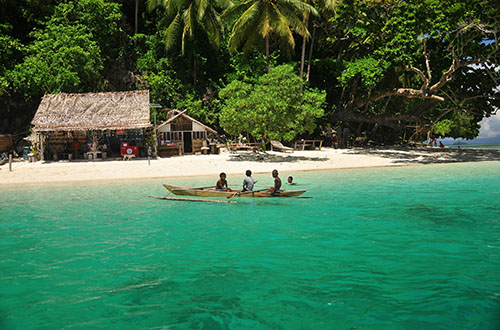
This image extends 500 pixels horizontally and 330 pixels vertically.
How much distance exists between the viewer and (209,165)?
23.1m

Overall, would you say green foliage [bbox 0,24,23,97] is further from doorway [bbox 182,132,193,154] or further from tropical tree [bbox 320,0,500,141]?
tropical tree [bbox 320,0,500,141]

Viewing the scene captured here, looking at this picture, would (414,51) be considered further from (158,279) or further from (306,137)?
(158,279)

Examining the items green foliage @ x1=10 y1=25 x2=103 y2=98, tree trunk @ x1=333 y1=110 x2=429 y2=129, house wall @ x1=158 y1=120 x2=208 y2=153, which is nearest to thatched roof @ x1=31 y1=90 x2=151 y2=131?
house wall @ x1=158 y1=120 x2=208 y2=153

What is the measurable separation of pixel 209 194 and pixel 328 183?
6.57 metres

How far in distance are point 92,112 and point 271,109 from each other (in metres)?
12.1

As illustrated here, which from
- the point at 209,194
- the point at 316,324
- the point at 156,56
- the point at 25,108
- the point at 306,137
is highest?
the point at 156,56

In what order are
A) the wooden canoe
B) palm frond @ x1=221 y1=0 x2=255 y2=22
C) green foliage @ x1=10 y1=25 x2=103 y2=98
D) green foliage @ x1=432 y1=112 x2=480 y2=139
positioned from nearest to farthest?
the wooden canoe
green foliage @ x1=10 y1=25 x2=103 y2=98
palm frond @ x1=221 y1=0 x2=255 y2=22
green foliage @ x1=432 y1=112 x2=480 y2=139

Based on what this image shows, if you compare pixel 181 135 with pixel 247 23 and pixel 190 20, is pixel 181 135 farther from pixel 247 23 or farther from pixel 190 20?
pixel 190 20

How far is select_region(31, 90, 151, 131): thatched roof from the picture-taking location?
989 inches

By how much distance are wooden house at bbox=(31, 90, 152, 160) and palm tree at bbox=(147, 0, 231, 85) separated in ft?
25.1

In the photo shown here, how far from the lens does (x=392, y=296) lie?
561 centimetres

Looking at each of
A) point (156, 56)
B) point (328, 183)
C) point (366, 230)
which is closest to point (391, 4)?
point (328, 183)

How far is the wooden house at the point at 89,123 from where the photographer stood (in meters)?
25.2

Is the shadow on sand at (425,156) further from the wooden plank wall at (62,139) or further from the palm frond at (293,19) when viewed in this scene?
the wooden plank wall at (62,139)
